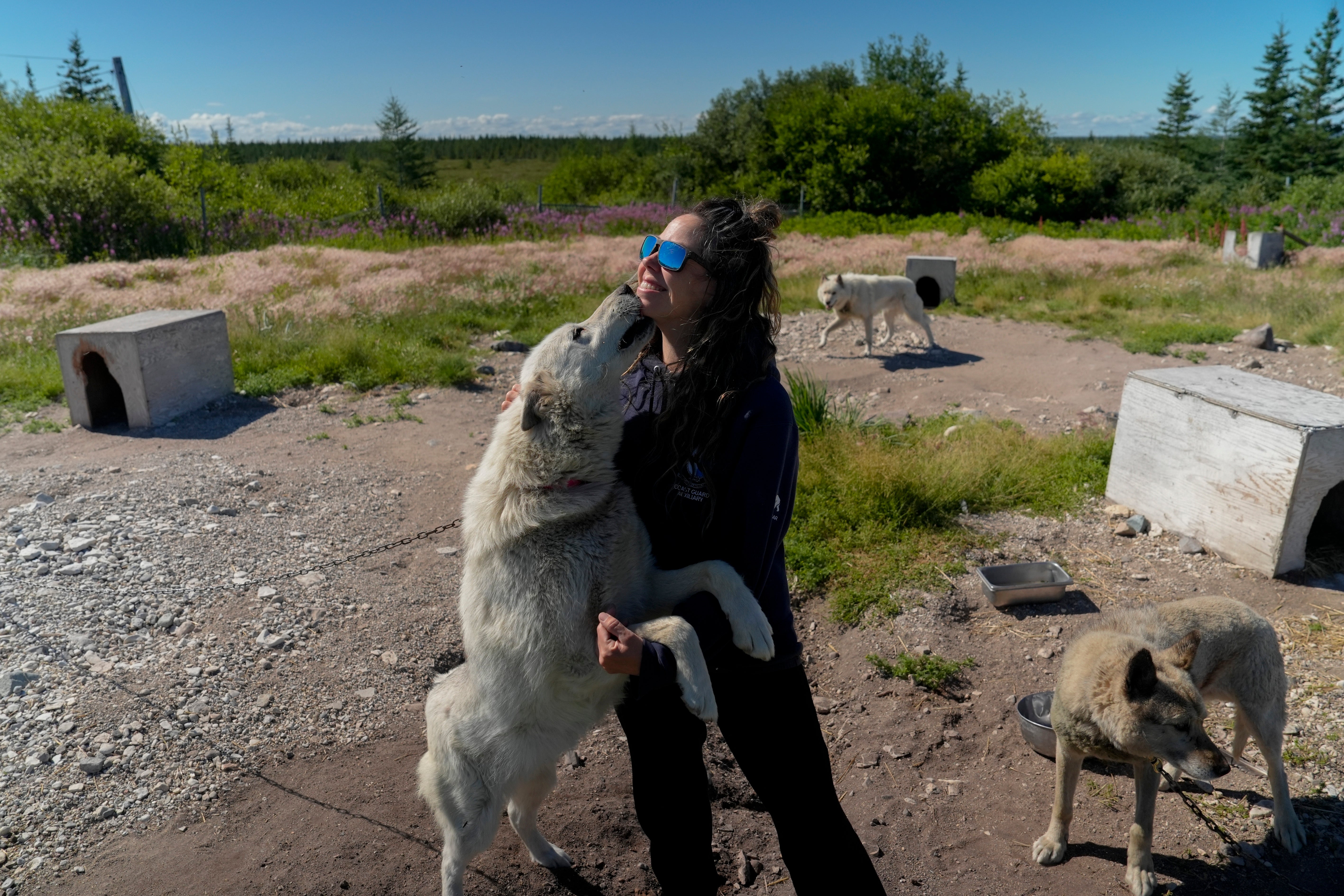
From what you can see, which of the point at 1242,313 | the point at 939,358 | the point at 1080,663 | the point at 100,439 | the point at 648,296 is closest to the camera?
the point at 648,296

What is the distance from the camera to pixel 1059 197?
102 feet

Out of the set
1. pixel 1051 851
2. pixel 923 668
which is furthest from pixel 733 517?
pixel 923 668

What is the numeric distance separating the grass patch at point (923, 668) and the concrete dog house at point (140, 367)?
754cm

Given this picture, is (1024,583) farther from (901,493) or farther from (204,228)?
(204,228)

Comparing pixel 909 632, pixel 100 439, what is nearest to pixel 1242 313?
pixel 909 632

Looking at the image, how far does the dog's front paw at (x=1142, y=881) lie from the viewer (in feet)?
9.64

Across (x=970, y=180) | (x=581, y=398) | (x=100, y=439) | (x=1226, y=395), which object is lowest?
(x=100, y=439)

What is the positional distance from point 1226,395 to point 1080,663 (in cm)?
321

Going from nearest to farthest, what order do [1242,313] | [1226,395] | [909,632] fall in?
[909,632], [1226,395], [1242,313]

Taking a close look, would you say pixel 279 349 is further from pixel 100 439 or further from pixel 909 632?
pixel 909 632

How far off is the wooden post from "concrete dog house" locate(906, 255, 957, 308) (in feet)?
56.9

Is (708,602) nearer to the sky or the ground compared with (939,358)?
nearer to the sky

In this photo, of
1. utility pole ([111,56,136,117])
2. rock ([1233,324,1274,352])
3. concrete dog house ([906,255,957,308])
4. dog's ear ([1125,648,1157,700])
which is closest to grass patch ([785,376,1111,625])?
dog's ear ([1125,648,1157,700])

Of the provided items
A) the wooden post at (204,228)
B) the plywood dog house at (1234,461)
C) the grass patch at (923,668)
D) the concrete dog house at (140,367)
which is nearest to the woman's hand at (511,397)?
the grass patch at (923,668)
